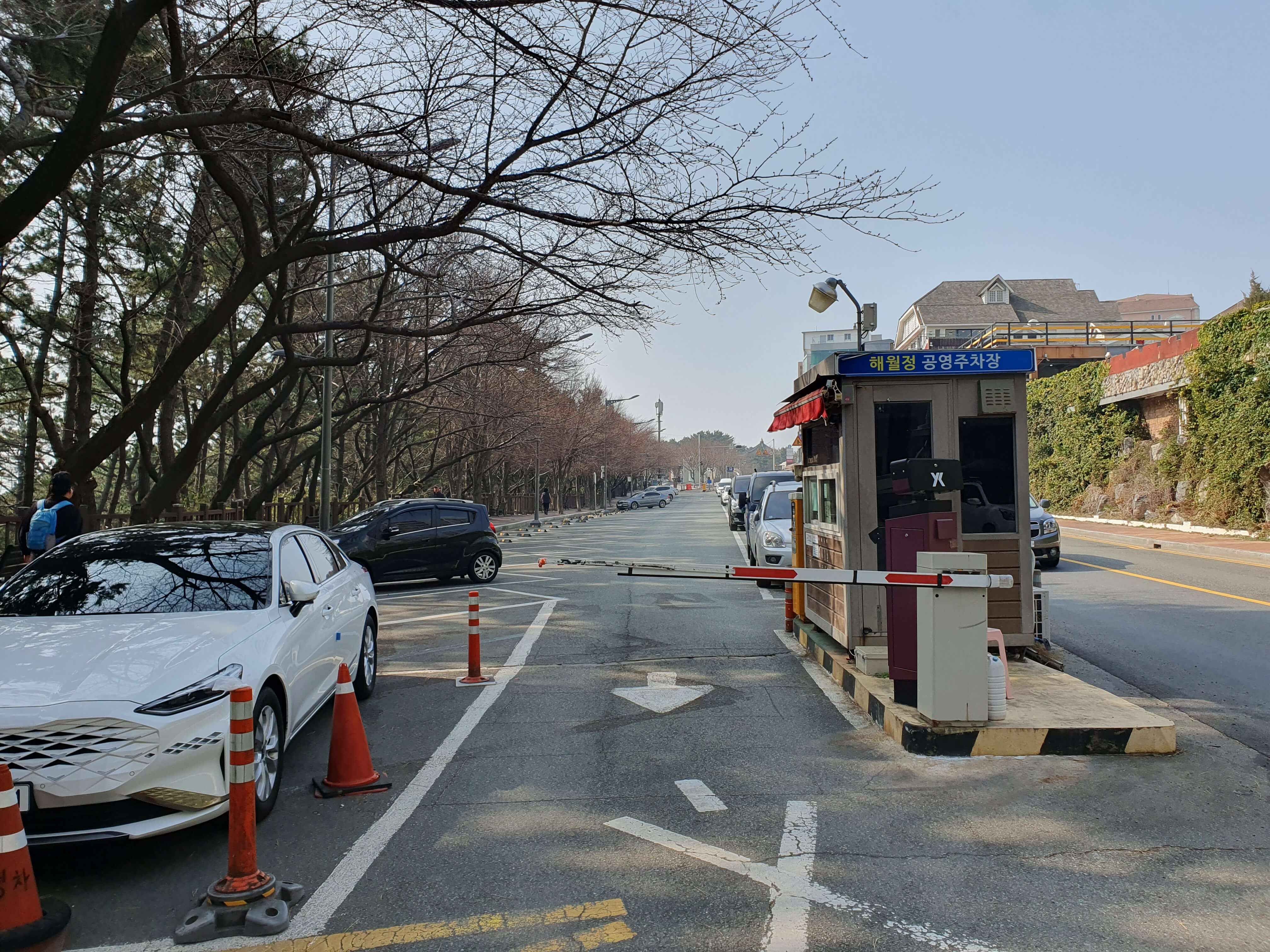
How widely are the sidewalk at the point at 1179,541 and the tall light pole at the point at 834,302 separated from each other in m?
8.50

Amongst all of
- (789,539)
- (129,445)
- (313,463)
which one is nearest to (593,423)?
(313,463)

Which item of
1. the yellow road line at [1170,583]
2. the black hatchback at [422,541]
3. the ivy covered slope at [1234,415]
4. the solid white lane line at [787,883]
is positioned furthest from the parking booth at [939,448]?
the ivy covered slope at [1234,415]

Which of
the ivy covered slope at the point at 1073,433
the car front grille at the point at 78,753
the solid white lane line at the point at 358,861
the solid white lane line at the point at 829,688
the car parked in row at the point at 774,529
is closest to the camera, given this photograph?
the solid white lane line at the point at 358,861

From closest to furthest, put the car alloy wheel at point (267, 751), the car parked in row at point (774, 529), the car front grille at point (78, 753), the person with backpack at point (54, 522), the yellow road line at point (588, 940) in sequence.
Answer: the yellow road line at point (588, 940), the car front grille at point (78, 753), the car alloy wheel at point (267, 751), the person with backpack at point (54, 522), the car parked in row at point (774, 529)

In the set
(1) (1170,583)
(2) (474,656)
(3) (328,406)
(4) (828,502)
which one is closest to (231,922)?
(2) (474,656)

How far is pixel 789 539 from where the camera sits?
50.1 feet

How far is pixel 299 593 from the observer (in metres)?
6.00

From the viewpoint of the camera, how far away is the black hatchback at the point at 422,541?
17.3m

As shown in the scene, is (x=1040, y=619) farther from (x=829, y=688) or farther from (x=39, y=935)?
(x=39, y=935)

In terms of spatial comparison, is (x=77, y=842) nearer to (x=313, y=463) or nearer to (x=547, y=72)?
(x=547, y=72)

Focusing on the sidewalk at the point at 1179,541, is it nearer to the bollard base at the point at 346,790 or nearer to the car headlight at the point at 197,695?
the bollard base at the point at 346,790

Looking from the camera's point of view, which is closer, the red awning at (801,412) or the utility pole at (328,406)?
the red awning at (801,412)

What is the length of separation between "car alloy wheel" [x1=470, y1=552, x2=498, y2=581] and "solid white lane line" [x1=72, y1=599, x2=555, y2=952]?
33.5 feet

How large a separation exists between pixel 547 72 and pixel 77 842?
742cm
